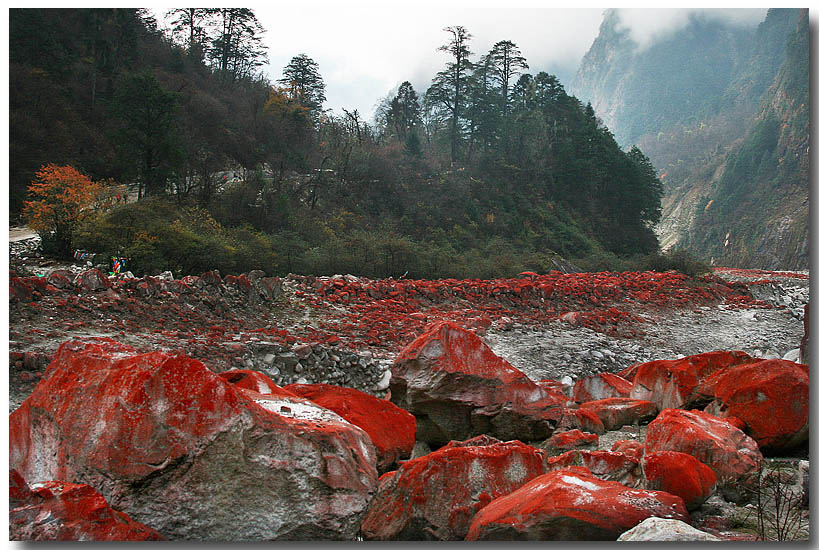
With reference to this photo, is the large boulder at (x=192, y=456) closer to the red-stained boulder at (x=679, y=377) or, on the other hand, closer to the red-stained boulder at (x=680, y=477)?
the red-stained boulder at (x=680, y=477)

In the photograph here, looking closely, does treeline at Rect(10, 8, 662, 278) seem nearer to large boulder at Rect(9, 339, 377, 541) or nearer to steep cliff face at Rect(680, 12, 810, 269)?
large boulder at Rect(9, 339, 377, 541)

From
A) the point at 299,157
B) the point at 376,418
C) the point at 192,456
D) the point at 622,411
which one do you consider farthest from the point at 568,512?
the point at 299,157

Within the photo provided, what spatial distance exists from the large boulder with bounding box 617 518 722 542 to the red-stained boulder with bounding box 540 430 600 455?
1.47 meters

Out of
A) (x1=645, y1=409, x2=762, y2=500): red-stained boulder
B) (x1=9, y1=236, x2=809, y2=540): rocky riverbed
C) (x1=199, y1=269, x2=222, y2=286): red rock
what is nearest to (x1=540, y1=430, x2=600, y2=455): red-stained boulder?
(x1=9, y1=236, x2=809, y2=540): rocky riverbed

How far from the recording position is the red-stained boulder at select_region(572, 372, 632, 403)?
545cm

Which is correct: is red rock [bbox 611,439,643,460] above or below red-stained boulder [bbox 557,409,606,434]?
above

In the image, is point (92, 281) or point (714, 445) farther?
point (92, 281)

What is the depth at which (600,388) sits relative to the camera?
5566 mm

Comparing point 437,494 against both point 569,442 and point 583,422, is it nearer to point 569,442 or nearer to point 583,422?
point 569,442

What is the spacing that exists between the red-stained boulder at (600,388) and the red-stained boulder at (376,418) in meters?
Answer: 2.85

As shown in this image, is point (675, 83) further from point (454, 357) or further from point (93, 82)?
point (93, 82)

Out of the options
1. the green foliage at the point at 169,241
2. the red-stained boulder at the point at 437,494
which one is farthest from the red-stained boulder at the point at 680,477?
the green foliage at the point at 169,241

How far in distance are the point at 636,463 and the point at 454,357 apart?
61.1 inches

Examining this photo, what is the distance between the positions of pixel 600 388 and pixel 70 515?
493 cm
